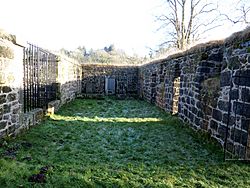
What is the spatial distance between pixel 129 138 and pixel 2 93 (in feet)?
9.13

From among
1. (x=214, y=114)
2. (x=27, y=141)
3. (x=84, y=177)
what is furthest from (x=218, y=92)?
(x=27, y=141)

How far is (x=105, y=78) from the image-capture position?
1489 cm

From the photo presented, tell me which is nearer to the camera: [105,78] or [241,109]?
[241,109]

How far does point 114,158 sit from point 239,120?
7.53 feet

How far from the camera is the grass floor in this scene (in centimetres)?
281

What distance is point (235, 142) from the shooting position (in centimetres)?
402

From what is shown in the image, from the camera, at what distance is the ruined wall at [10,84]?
13.0 ft

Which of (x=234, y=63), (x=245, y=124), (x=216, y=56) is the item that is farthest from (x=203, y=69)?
(x=245, y=124)

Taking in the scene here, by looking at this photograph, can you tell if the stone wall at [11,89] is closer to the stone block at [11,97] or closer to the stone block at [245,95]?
the stone block at [11,97]

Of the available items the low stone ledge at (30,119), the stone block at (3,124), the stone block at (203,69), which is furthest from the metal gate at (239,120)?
the low stone ledge at (30,119)

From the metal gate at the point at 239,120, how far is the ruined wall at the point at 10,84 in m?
3.94

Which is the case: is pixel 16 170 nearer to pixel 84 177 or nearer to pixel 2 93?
pixel 84 177

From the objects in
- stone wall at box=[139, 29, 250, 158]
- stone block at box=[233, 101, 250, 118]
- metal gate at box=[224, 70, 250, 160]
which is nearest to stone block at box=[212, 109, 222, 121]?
stone wall at box=[139, 29, 250, 158]

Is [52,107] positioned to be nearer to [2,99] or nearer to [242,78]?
[2,99]
